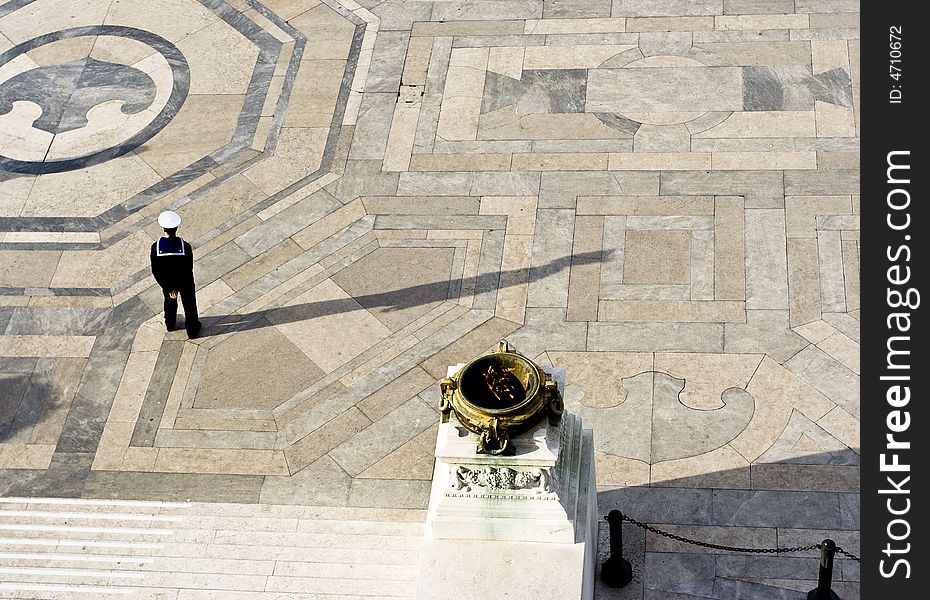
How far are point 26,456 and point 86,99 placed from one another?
6723 mm

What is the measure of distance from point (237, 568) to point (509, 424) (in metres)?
3.68

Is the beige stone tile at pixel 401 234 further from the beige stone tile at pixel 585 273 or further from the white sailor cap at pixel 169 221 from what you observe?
the white sailor cap at pixel 169 221

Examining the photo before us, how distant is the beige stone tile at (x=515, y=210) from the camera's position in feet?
56.9

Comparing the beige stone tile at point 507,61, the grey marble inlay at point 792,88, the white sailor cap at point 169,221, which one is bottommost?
the grey marble inlay at point 792,88

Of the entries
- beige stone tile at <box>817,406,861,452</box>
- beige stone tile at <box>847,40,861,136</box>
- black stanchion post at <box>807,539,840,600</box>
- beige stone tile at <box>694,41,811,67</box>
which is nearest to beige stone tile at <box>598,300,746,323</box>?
beige stone tile at <box>817,406,861,452</box>

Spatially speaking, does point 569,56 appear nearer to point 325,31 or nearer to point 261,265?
point 325,31

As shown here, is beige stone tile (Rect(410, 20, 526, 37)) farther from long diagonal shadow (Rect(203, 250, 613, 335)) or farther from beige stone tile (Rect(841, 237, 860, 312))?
beige stone tile (Rect(841, 237, 860, 312))

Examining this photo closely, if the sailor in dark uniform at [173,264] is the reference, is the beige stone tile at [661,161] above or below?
below

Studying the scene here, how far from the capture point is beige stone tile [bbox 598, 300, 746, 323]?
16031 mm

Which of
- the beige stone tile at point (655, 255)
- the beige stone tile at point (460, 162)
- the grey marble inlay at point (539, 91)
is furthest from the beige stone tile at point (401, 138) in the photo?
the beige stone tile at point (655, 255)

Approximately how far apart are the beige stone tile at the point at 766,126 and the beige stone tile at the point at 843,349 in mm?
3632

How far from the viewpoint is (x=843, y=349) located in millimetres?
15523

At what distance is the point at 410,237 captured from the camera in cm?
1742

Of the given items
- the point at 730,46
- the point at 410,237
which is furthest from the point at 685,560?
the point at 730,46
